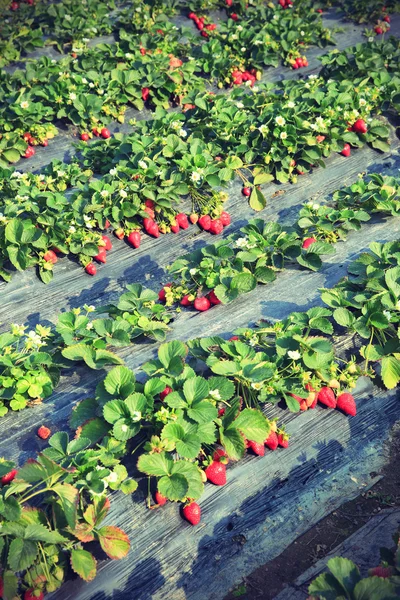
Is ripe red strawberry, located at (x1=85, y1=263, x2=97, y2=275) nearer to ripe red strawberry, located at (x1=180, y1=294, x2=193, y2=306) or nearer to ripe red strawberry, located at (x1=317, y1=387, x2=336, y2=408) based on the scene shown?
ripe red strawberry, located at (x1=180, y1=294, x2=193, y2=306)

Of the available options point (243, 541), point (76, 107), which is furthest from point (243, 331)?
point (76, 107)

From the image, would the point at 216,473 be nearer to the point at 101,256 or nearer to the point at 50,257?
the point at 101,256

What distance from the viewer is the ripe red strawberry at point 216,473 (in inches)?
131

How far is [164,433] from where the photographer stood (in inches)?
128

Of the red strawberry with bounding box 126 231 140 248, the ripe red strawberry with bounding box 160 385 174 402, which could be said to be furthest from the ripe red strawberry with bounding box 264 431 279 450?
the red strawberry with bounding box 126 231 140 248

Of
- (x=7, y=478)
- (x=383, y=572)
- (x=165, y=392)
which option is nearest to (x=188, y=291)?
(x=165, y=392)

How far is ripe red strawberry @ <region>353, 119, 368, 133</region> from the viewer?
6.05m

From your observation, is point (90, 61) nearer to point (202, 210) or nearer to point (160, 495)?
point (202, 210)

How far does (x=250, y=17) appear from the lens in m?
8.26

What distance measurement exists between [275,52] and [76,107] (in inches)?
103

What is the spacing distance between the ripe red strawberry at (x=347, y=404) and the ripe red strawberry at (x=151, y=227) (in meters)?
2.16

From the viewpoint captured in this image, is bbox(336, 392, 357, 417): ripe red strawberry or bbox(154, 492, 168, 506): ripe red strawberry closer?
Result: bbox(154, 492, 168, 506): ripe red strawberry

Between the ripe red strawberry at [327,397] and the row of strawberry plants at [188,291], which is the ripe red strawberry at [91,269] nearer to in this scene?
the row of strawberry plants at [188,291]

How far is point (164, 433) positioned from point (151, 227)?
7.57 feet
